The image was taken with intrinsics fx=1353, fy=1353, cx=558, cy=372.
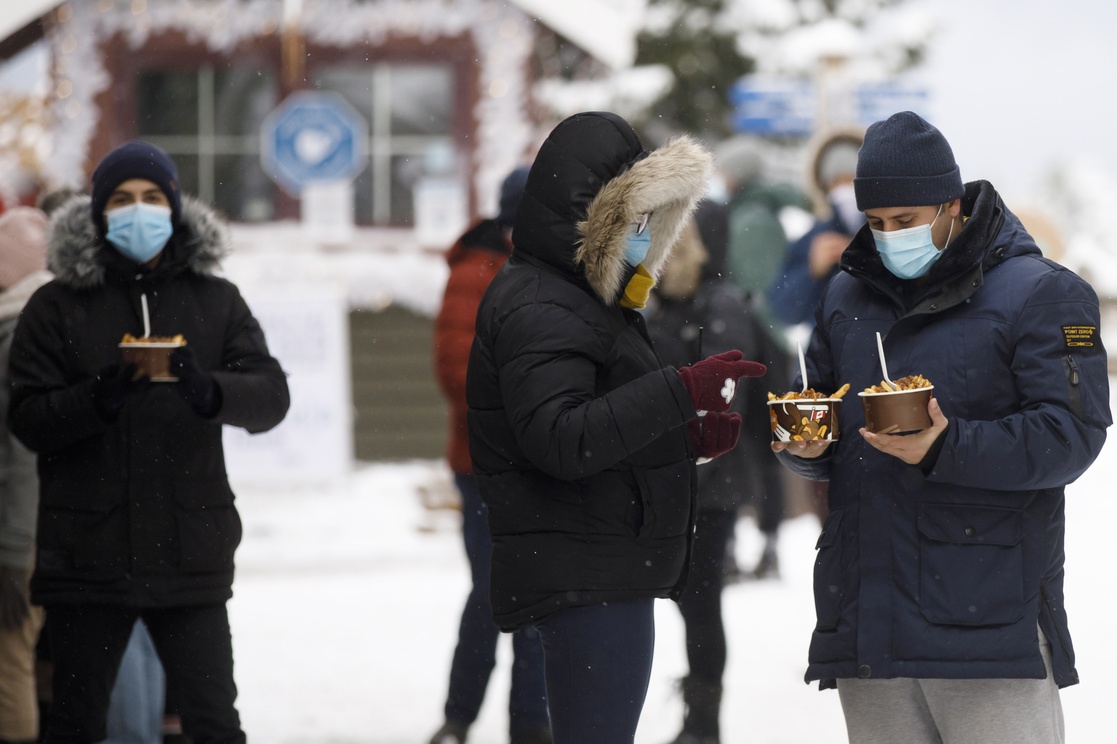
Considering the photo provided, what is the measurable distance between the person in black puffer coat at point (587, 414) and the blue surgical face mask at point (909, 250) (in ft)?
1.29

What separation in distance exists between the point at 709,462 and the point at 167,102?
28.7 ft

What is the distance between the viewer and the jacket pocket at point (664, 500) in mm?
3072

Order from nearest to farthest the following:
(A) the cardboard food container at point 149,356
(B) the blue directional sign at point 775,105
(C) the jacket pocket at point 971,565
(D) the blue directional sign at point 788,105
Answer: (C) the jacket pocket at point 971,565 → (A) the cardboard food container at point 149,356 → (D) the blue directional sign at point 788,105 → (B) the blue directional sign at point 775,105

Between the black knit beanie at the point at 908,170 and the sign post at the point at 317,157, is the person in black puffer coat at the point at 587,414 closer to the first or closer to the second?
the black knit beanie at the point at 908,170

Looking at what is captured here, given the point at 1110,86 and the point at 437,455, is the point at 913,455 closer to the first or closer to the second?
the point at 437,455

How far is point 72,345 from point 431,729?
2483 millimetres

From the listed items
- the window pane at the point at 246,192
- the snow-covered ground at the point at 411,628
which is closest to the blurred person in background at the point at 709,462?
the snow-covered ground at the point at 411,628

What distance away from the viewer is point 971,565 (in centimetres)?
292

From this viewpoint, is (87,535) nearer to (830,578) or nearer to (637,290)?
(637,290)

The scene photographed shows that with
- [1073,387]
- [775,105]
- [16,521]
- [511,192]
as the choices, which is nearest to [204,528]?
[16,521]

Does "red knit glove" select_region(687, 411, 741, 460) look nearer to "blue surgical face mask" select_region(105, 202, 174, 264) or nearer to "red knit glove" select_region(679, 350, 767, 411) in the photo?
"red knit glove" select_region(679, 350, 767, 411)

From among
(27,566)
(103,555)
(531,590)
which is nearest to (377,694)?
(27,566)

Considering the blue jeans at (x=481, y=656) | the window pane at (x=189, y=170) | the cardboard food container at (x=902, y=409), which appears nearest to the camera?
the cardboard food container at (x=902, y=409)

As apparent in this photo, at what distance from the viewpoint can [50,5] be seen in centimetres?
1126
